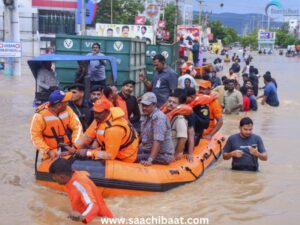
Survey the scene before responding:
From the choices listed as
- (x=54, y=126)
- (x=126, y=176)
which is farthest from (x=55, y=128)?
(x=126, y=176)

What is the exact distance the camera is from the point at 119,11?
6162cm

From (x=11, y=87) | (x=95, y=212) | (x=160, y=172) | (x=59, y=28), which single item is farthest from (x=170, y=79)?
(x=59, y=28)

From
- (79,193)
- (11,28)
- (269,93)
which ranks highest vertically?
(11,28)

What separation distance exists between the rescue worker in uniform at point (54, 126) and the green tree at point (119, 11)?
53.2 m

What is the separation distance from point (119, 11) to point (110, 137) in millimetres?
56218

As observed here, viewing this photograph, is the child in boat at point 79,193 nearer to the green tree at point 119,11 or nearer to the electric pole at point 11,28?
the electric pole at point 11,28

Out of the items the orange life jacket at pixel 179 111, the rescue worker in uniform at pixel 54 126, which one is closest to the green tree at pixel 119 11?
the orange life jacket at pixel 179 111

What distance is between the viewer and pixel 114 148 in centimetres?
686

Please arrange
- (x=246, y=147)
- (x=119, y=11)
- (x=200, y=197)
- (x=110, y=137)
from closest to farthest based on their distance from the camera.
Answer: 1. (x=110, y=137)
2. (x=200, y=197)
3. (x=246, y=147)
4. (x=119, y=11)

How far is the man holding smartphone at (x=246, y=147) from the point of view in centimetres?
791

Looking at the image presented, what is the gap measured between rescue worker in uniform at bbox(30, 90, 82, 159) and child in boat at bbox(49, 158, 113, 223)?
226cm

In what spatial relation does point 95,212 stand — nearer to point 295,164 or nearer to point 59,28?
point 295,164

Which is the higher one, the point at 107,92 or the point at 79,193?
the point at 107,92

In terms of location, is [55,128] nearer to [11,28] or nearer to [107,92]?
[107,92]
